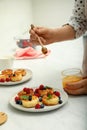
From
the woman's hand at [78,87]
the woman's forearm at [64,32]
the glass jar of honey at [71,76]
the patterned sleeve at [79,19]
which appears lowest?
the woman's hand at [78,87]

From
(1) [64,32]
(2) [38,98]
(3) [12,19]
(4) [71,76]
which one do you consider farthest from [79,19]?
(3) [12,19]

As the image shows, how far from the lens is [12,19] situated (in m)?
2.06

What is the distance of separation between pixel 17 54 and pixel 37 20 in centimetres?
116

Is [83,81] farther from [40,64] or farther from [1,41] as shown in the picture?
[1,41]

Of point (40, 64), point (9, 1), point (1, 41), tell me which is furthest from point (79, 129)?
point (9, 1)

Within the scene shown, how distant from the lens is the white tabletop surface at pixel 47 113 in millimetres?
796

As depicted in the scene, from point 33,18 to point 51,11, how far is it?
0.19 m

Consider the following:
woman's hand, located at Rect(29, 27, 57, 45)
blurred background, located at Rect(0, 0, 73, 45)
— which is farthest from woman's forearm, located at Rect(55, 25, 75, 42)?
blurred background, located at Rect(0, 0, 73, 45)

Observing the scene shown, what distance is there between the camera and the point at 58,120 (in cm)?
82

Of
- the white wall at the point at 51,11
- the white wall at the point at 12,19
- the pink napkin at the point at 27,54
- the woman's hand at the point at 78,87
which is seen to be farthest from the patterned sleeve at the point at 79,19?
the white wall at the point at 51,11

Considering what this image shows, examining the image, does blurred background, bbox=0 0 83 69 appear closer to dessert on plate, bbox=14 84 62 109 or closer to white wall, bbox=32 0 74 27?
white wall, bbox=32 0 74 27

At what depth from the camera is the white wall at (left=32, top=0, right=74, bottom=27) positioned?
2.58m

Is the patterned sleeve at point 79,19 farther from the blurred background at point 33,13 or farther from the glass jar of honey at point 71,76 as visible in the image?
the blurred background at point 33,13

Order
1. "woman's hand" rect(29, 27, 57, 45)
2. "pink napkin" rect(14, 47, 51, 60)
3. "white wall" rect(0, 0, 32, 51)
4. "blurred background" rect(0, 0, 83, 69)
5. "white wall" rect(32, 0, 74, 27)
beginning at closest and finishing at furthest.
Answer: "woman's hand" rect(29, 27, 57, 45)
"pink napkin" rect(14, 47, 51, 60)
"blurred background" rect(0, 0, 83, 69)
"white wall" rect(0, 0, 32, 51)
"white wall" rect(32, 0, 74, 27)
